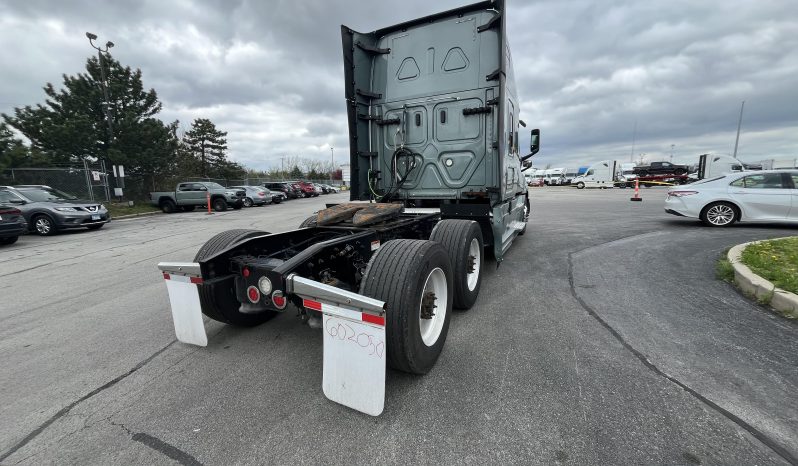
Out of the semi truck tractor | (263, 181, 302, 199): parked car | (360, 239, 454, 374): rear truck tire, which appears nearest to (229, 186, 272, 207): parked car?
(263, 181, 302, 199): parked car

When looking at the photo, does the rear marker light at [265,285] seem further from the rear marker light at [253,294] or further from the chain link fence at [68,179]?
the chain link fence at [68,179]

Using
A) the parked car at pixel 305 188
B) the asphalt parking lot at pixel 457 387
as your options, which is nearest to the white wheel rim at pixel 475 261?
the asphalt parking lot at pixel 457 387

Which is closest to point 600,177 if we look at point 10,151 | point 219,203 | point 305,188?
point 305,188

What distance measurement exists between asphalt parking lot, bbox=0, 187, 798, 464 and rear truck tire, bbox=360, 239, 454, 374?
0.67 feet

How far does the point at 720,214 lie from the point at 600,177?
110 ft

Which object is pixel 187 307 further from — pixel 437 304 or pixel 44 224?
pixel 44 224

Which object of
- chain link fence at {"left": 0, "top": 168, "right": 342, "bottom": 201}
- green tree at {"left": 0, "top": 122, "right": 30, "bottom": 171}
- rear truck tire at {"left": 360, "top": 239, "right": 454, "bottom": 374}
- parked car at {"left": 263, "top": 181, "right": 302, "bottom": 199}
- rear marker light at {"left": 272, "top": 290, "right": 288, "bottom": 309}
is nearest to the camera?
rear truck tire at {"left": 360, "top": 239, "right": 454, "bottom": 374}

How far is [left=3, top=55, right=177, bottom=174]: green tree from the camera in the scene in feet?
64.5

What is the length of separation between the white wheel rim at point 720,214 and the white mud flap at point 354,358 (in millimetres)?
10247

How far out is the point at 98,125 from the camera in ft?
68.5

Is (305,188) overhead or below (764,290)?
overhead

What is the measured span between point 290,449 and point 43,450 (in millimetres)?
1370

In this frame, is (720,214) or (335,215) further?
(720,214)

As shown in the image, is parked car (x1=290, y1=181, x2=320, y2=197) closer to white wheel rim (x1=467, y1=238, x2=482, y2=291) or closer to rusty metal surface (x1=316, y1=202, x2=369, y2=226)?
rusty metal surface (x1=316, y1=202, x2=369, y2=226)
